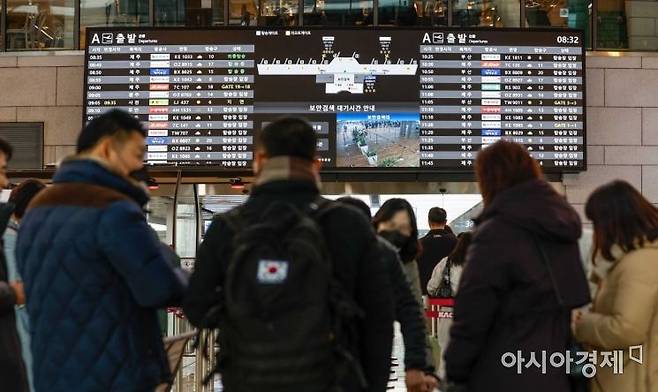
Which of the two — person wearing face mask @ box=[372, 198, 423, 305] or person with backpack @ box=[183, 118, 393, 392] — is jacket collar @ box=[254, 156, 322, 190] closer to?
person with backpack @ box=[183, 118, 393, 392]

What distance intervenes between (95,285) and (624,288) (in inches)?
75.7

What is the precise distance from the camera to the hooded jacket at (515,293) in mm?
3322

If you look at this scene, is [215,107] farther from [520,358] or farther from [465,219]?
[520,358]

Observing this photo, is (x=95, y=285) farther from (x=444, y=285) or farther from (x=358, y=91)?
(x=358, y=91)

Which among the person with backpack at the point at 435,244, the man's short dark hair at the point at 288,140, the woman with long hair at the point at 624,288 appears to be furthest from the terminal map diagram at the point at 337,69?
the man's short dark hair at the point at 288,140

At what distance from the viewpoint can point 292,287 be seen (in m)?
2.74

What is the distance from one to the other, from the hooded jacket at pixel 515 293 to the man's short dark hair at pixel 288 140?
0.76 m

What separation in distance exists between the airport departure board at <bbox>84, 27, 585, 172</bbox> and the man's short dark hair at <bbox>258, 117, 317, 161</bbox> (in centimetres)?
682

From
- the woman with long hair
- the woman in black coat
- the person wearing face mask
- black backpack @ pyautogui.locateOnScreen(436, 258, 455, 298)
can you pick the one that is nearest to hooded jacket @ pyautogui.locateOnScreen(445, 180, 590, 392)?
the woman in black coat

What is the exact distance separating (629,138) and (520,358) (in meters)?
7.82

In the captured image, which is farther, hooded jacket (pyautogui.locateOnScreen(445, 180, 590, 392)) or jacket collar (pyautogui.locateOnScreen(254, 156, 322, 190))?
hooded jacket (pyautogui.locateOnScreen(445, 180, 590, 392))

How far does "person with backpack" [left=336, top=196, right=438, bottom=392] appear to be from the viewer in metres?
3.89

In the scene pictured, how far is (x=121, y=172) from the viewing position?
10.7 ft

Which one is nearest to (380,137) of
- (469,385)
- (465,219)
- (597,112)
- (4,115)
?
(465,219)
